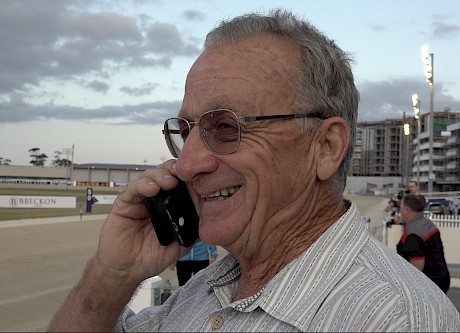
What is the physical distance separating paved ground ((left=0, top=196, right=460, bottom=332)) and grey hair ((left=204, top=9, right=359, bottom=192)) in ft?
23.5

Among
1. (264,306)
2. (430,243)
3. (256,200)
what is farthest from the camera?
(430,243)

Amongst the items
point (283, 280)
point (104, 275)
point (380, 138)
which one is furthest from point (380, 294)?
point (380, 138)

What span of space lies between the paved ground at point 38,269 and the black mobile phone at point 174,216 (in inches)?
263

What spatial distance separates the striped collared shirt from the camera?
129cm

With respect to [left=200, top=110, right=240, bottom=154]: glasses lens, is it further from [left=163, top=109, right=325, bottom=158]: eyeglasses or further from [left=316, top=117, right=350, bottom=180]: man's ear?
[left=316, top=117, right=350, bottom=180]: man's ear

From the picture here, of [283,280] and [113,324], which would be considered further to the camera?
[113,324]

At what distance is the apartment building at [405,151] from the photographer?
12156 cm

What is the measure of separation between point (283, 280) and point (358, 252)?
212 millimetres

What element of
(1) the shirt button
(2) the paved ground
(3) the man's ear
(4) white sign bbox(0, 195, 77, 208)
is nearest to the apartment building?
(4) white sign bbox(0, 195, 77, 208)

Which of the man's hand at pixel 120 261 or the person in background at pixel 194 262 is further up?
the man's hand at pixel 120 261

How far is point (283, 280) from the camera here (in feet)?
5.08

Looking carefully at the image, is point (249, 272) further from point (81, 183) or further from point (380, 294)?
point (81, 183)

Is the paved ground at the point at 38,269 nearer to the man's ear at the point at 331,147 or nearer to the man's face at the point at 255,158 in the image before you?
the man's face at the point at 255,158

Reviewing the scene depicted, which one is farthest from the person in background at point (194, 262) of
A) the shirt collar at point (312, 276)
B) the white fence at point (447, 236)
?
the white fence at point (447, 236)
